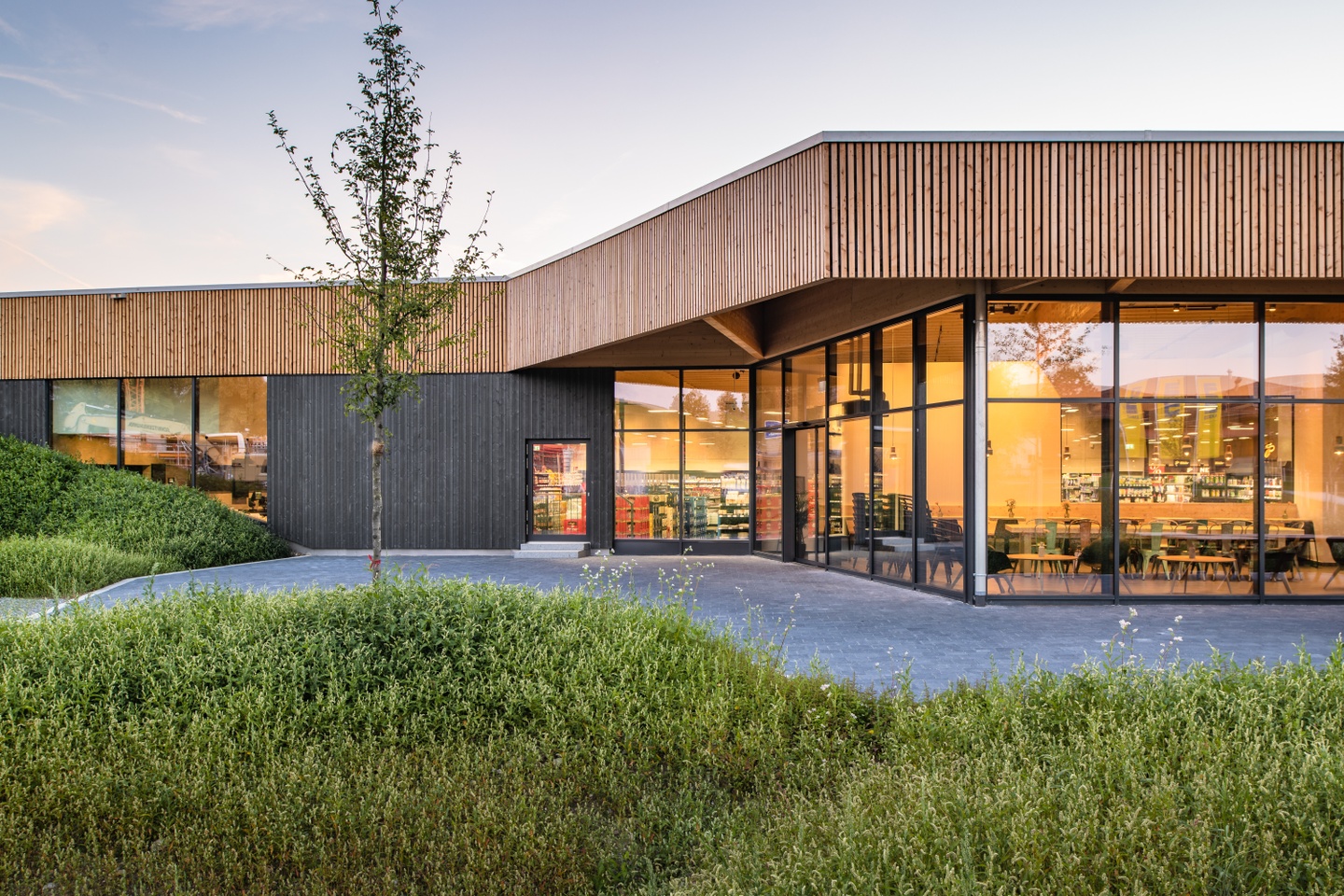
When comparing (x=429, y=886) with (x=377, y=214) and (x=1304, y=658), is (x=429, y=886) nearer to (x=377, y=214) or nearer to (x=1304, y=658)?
(x=1304, y=658)

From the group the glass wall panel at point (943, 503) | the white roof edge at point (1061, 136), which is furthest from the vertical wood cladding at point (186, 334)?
the glass wall panel at point (943, 503)

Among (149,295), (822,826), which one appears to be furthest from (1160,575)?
(149,295)

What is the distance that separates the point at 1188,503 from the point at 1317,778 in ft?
28.0

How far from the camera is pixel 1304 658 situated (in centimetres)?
450

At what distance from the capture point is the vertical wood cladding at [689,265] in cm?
928

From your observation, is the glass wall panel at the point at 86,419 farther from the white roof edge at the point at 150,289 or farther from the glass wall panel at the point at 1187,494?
the glass wall panel at the point at 1187,494

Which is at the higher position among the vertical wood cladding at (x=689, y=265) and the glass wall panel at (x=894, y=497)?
the vertical wood cladding at (x=689, y=265)

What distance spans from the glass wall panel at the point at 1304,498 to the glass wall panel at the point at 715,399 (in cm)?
907

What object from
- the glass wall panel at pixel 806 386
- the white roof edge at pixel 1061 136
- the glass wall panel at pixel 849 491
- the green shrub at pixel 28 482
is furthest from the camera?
the green shrub at pixel 28 482

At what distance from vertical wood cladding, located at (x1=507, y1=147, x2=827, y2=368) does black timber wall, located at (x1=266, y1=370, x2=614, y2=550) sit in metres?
1.56

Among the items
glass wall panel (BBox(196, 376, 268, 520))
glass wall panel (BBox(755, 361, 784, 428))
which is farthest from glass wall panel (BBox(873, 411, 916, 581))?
glass wall panel (BBox(196, 376, 268, 520))

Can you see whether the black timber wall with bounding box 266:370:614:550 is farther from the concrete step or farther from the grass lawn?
the grass lawn

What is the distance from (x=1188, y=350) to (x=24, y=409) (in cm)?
2347

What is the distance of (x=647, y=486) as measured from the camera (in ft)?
54.2
